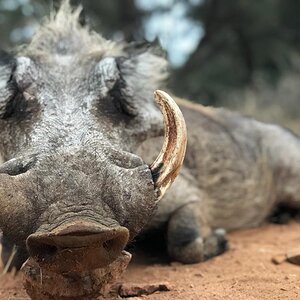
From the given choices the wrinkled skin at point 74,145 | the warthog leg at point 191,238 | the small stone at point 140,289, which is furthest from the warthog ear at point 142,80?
the small stone at point 140,289

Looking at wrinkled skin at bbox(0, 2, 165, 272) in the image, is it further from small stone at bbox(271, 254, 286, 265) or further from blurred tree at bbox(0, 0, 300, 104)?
blurred tree at bbox(0, 0, 300, 104)

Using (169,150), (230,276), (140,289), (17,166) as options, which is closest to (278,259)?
(230,276)

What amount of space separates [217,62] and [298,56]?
1.98 meters

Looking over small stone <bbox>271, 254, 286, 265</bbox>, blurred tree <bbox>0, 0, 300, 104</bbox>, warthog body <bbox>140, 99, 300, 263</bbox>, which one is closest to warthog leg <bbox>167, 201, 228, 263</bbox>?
warthog body <bbox>140, 99, 300, 263</bbox>

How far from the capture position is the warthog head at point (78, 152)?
2023mm

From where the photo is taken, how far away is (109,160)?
2336 millimetres

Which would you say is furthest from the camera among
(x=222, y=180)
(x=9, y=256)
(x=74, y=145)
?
(x=222, y=180)

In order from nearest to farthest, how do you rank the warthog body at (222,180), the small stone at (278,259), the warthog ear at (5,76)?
1. the warthog ear at (5,76)
2. the small stone at (278,259)
3. the warthog body at (222,180)

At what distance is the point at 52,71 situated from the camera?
3029 mm

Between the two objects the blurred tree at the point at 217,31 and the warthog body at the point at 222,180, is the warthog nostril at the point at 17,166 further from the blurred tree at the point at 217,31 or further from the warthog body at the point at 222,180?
the blurred tree at the point at 217,31

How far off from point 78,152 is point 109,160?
117 millimetres

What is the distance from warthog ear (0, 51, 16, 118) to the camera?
109 inches

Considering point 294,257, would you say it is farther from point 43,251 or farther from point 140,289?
point 43,251

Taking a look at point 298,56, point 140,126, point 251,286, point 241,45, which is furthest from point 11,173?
point 241,45
